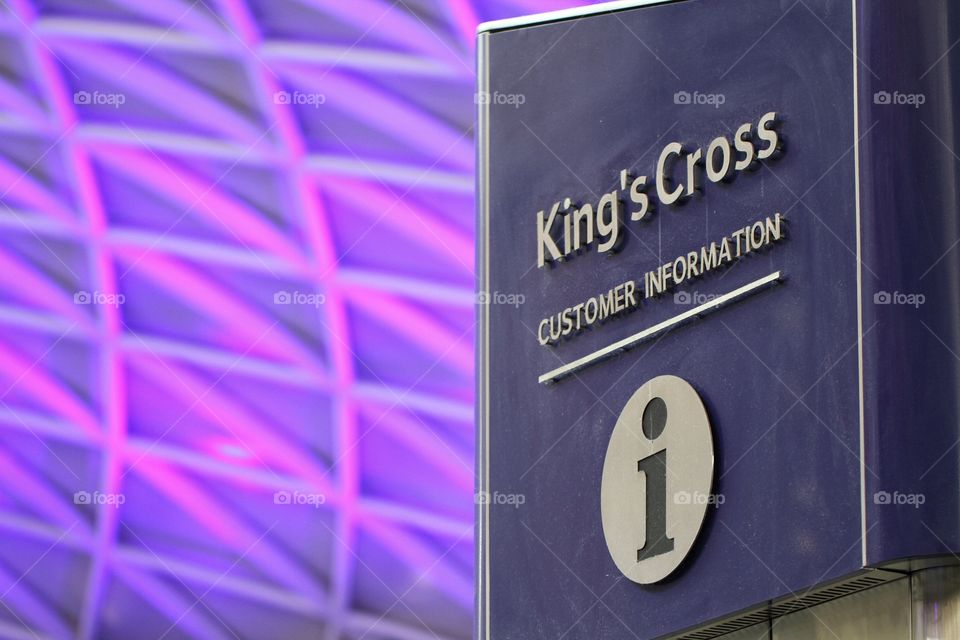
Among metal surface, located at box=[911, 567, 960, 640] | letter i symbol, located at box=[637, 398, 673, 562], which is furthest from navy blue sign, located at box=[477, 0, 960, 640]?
metal surface, located at box=[911, 567, 960, 640]

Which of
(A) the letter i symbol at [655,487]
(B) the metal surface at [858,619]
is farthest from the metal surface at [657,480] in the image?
(B) the metal surface at [858,619]

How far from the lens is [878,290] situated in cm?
746

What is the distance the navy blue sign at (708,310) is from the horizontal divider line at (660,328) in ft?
→ 0.05

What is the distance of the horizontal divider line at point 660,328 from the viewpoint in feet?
26.7

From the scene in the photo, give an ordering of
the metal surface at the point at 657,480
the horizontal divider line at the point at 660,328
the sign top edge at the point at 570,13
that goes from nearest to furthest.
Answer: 1. the horizontal divider line at the point at 660,328
2. the metal surface at the point at 657,480
3. the sign top edge at the point at 570,13

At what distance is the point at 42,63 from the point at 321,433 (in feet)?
32.3

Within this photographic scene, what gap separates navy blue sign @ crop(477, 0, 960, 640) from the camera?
745cm

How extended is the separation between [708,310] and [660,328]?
1.25 ft

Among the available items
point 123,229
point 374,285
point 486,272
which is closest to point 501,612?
point 486,272

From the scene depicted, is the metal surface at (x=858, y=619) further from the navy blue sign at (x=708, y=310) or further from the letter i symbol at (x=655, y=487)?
the letter i symbol at (x=655, y=487)

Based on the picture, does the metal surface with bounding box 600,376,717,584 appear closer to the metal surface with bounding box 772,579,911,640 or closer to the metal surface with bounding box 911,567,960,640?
the metal surface with bounding box 772,579,911,640

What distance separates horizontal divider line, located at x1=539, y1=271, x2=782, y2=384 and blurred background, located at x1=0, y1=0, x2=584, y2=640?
19.8 meters

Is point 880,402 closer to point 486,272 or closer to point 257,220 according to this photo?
point 486,272

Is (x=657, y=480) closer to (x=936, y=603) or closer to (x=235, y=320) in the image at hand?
(x=936, y=603)
